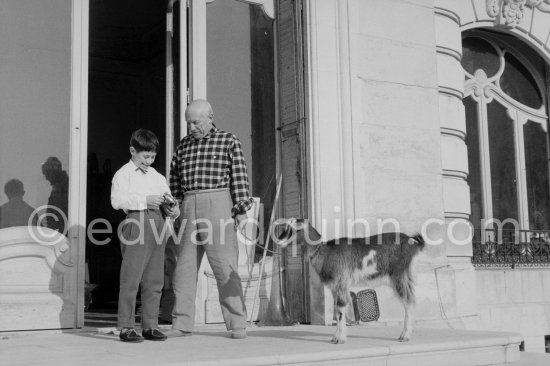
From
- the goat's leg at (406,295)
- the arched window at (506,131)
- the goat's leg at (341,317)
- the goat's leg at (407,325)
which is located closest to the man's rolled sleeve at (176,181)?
the goat's leg at (341,317)

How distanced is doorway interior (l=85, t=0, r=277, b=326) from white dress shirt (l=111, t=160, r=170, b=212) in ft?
6.18

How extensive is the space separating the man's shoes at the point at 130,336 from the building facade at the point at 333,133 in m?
1.26

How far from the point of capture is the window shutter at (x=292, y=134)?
Result: 26.5 ft

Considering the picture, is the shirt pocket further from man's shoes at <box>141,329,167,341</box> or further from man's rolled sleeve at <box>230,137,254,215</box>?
man's shoes at <box>141,329,167,341</box>

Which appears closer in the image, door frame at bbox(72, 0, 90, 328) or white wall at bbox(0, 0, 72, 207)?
white wall at bbox(0, 0, 72, 207)

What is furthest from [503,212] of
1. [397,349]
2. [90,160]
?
[90,160]

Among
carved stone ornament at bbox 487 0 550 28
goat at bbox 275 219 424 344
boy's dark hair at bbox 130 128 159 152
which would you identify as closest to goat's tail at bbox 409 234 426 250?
goat at bbox 275 219 424 344

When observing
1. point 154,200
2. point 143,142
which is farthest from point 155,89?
Result: point 154,200

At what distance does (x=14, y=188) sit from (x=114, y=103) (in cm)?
823

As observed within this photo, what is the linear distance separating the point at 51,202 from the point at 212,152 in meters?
1.91

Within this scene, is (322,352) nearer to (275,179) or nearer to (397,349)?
(397,349)

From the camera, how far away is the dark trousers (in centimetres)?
622

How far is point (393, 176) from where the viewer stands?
8508 millimetres

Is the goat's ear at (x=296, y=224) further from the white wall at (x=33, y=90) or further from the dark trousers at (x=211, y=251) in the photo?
the white wall at (x=33, y=90)
